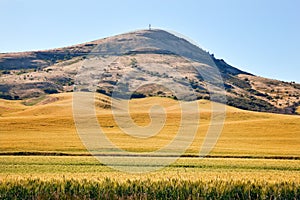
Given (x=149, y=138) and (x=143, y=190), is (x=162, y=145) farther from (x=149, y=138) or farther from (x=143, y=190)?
(x=143, y=190)

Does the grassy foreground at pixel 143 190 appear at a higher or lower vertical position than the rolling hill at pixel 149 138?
higher

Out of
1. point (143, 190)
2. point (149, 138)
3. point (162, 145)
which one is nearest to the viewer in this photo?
point (143, 190)

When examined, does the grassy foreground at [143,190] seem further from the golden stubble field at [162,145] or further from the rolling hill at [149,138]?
Result: the rolling hill at [149,138]

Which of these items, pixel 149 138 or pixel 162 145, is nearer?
pixel 162 145

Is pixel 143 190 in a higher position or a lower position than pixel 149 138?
higher

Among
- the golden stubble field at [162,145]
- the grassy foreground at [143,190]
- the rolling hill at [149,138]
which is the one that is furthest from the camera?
the rolling hill at [149,138]

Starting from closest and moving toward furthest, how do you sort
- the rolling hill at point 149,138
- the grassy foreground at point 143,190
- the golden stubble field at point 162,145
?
the grassy foreground at point 143,190 < the golden stubble field at point 162,145 < the rolling hill at point 149,138

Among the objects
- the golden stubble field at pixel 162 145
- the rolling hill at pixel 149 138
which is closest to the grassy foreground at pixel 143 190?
the golden stubble field at pixel 162 145

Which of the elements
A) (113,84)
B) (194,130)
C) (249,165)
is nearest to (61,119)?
(194,130)

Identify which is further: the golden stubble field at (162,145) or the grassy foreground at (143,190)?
the golden stubble field at (162,145)

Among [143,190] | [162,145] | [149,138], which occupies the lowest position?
[149,138]

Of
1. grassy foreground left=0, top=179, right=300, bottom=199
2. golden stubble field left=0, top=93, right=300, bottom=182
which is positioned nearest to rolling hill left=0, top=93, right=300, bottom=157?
golden stubble field left=0, top=93, right=300, bottom=182

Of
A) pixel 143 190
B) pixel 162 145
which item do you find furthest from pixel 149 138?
pixel 143 190

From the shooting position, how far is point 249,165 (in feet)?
113
